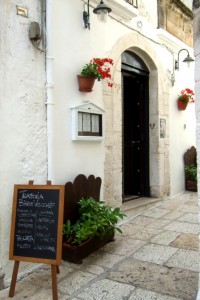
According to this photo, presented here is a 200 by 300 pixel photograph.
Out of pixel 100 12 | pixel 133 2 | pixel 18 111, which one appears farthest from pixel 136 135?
pixel 18 111

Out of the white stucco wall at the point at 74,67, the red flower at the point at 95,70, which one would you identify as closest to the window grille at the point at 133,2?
the white stucco wall at the point at 74,67

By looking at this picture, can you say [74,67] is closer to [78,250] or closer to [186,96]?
[78,250]

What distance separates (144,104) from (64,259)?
3.92 m

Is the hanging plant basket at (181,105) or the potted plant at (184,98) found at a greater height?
the potted plant at (184,98)

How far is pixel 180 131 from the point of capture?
715 centimetres

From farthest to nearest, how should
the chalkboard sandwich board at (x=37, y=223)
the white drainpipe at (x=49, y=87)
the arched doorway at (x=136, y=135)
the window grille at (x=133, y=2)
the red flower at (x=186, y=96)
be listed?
the red flower at (x=186, y=96) → the arched doorway at (x=136, y=135) → the window grille at (x=133, y=2) → the white drainpipe at (x=49, y=87) → the chalkboard sandwich board at (x=37, y=223)

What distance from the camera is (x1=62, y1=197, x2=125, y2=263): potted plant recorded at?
10.9 feet

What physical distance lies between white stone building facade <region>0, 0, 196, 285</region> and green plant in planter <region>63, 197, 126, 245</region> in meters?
0.45

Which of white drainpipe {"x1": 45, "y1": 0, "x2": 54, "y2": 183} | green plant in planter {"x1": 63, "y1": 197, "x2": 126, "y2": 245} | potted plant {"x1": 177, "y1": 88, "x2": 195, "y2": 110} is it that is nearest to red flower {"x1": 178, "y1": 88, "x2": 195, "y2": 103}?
potted plant {"x1": 177, "y1": 88, "x2": 195, "y2": 110}

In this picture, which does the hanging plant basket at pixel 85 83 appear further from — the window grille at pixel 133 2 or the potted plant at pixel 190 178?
the potted plant at pixel 190 178

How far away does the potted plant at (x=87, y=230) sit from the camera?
3334mm

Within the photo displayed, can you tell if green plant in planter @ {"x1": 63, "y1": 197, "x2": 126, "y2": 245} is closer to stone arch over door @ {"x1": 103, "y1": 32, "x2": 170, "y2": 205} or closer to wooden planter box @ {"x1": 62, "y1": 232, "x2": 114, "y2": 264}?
wooden planter box @ {"x1": 62, "y1": 232, "x2": 114, "y2": 264}

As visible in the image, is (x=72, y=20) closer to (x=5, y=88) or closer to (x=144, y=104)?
(x=5, y=88)

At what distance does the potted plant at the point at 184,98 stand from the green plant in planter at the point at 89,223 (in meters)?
4.03
